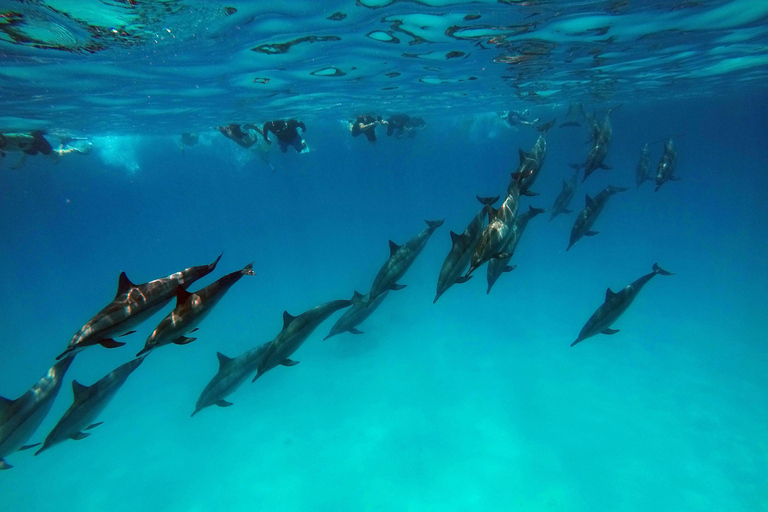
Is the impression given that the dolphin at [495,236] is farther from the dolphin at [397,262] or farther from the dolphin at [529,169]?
the dolphin at [397,262]

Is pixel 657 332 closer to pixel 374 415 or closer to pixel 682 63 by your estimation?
pixel 682 63

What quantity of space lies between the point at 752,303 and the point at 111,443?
36.8 meters

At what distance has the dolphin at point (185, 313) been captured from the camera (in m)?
3.55

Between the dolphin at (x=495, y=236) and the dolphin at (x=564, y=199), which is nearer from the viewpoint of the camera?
the dolphin at (x=495, y=236)

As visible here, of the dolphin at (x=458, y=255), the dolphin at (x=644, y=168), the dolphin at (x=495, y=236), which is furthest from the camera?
the dolphin at (x=644, y=168)

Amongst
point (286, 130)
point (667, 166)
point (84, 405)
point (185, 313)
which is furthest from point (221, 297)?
point (286, 130)

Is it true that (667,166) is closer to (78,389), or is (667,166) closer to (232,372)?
(232,372)

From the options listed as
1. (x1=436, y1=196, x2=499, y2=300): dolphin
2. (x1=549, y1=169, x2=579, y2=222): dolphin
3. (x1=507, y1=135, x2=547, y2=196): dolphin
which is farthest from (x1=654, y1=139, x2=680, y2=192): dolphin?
(x1=436, y1=196, x2=499, y2=300): dolphin

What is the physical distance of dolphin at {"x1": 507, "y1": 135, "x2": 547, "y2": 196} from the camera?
5.54m

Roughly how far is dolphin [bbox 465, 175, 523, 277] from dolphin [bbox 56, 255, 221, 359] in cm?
272

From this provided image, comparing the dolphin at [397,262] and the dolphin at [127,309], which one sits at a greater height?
the dolphin at [127,309]

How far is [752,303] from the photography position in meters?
24.5

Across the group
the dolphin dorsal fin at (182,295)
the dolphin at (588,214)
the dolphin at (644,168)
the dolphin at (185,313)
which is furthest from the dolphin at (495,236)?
the dolphin at (644,168)

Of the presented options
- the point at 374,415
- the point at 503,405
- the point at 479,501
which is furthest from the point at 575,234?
the point at 374,415
